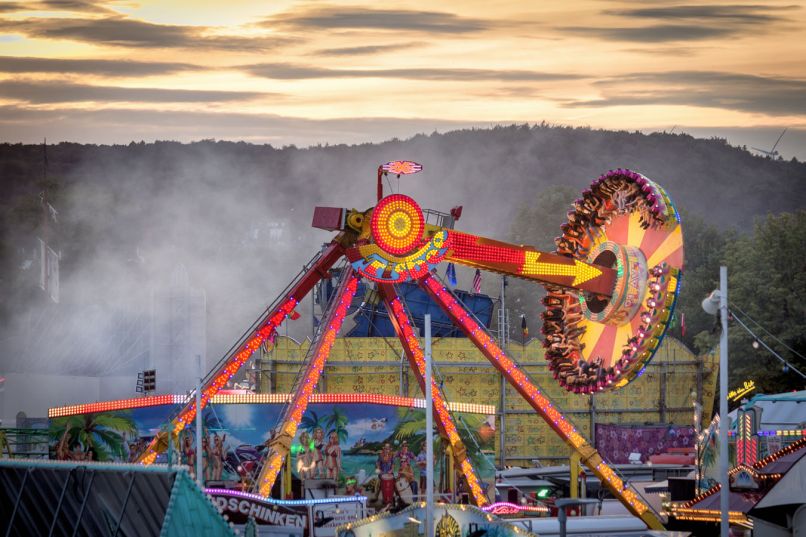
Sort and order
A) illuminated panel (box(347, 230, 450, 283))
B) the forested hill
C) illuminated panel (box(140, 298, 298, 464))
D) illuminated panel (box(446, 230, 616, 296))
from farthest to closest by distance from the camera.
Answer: the forested hill → illuminated panel (box(140, 298, 298, 464)) → illuminated panel (box(446, 230, 616, 296)) → illuminated panel (box(347, 230, 450, 283))

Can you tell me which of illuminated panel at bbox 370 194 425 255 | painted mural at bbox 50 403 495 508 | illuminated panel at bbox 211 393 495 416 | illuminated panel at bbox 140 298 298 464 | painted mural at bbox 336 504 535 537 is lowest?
painted mural at bbox 336 504 535 537

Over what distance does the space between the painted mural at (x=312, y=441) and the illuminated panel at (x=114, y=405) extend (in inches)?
4.6

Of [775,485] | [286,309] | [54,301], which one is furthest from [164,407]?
[54,301]

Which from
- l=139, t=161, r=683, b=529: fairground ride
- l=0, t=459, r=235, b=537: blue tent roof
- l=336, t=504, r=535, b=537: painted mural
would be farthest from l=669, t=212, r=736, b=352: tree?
l=0, t=459, r=235, b=537: blue tent roof

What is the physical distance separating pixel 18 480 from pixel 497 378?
35968 mm

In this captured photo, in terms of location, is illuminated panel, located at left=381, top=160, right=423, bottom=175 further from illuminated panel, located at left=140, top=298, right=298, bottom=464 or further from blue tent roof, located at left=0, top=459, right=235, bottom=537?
blue tent roof, located at left=0, top=459, right=235, bottom=537

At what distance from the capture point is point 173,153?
411 ft

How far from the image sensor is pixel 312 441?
1603 inches

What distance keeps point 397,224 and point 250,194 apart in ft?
326

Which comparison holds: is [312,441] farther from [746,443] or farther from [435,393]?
[746,443]

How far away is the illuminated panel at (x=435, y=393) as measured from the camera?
1478 inches

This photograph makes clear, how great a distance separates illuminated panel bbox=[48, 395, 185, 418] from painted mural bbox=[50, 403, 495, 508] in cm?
12

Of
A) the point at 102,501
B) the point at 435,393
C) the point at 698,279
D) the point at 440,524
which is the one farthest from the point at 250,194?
the point at 102,501

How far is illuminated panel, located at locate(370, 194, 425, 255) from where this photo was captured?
35.1 meters
